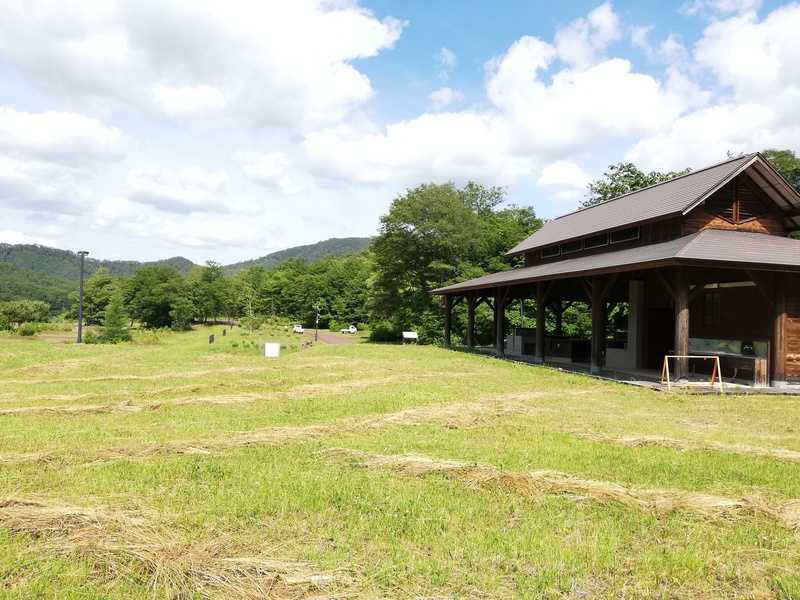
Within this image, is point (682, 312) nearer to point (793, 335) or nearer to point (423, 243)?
point (793, 335)

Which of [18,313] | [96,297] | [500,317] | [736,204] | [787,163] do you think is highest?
[787,163]

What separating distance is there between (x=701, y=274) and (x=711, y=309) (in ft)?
6.75

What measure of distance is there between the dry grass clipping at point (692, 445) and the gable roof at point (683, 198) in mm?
10555

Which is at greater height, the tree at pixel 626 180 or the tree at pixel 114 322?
the tree at pixel 626 180

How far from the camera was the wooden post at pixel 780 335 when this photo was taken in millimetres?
13164

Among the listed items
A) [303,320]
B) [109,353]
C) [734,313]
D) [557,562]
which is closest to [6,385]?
[109,353]

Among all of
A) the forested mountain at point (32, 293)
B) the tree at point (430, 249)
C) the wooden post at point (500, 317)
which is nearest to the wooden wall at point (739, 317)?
the wooden post at point (500, 317)

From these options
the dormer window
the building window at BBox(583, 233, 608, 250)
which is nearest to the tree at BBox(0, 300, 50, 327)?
the building window at BBox(583, 233, 608, 250)

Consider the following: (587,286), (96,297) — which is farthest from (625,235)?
(96,297)

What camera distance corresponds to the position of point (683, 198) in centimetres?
1647

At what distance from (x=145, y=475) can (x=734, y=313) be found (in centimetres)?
1581

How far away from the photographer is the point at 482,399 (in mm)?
10703

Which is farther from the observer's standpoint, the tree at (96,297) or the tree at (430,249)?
the tree at (96,297)

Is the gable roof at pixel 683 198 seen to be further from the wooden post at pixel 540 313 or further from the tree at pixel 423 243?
the tree at pixel 423 243
